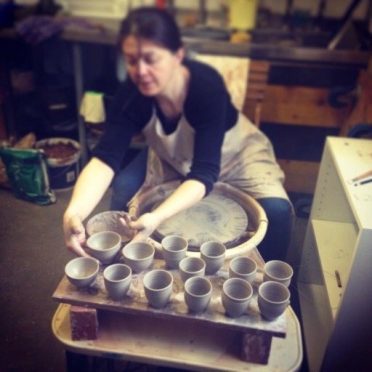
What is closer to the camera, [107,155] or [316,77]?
[107,155]

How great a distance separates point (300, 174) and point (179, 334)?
1784 mm

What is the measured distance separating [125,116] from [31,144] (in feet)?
4.56

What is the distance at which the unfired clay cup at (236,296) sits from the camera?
42.1 inches

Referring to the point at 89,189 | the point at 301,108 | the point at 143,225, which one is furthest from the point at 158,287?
the point at 301,108

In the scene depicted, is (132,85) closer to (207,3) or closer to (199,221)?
(199,221)

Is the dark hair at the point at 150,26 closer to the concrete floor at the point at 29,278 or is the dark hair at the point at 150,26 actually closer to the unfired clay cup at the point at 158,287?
the unfired clay cup at the point at 158,287

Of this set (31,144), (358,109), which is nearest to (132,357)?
(358,109)

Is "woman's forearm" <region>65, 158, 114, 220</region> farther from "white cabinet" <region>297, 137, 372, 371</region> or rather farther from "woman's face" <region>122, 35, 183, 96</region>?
"white cabinet" <region>297, 137, 372, 371</region>

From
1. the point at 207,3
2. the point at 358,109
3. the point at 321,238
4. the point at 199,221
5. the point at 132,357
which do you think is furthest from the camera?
the point at 207,3

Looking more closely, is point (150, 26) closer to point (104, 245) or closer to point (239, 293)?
point (104, 245)

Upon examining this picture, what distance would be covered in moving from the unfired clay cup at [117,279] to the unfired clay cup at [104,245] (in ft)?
0.15

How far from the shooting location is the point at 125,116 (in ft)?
5.30

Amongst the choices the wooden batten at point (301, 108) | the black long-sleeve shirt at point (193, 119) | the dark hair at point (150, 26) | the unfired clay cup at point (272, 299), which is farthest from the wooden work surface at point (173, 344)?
the wooden batten at point (301, 108)

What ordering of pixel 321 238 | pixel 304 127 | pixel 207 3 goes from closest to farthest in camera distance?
pixel 321 238 < pixel 304 127 < pixel 207 3
